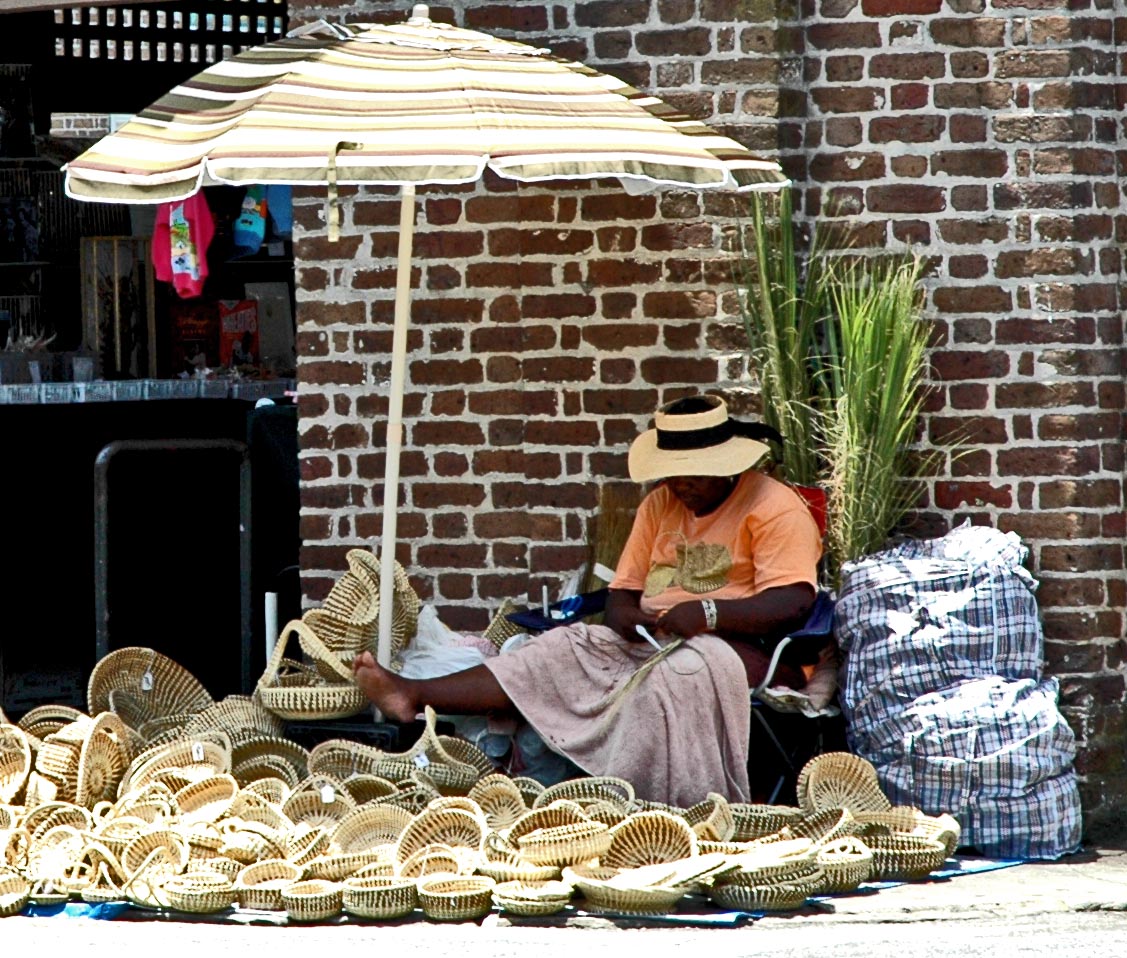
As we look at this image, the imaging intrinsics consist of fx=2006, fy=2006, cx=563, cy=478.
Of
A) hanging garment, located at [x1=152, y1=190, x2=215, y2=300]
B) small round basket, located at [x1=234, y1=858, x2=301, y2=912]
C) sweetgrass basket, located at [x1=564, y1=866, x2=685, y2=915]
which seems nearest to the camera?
sweetgrass basket, located at [x1=564, y1=866, x2=685, y2=915]

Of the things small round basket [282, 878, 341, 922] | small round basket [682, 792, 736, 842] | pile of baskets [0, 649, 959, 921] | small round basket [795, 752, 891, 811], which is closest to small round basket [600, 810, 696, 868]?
pile of baskets [0, 649, 959, 921]

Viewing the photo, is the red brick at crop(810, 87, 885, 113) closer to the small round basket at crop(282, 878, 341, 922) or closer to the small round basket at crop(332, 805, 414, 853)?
the small round basket at crop(332, 805, 414, 853)

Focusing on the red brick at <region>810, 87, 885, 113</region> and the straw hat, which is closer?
the straw hat

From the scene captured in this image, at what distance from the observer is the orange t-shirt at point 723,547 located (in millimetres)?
6176

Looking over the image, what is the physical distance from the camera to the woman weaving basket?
5.95m

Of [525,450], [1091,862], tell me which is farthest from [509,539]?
[1091,862]

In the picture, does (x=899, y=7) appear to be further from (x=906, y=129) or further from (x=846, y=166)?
(x=846, y=166)

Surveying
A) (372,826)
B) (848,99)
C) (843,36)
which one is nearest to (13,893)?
(372,826)

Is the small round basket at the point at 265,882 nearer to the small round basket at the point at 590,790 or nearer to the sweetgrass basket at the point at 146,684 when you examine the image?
the small round basket at the point at 590,790

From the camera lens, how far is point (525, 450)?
6.87 m

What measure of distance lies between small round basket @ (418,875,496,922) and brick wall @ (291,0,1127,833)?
1.76 m

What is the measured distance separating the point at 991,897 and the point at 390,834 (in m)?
1.68

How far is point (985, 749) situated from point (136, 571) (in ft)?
12.5

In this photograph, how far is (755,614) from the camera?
6105mm
